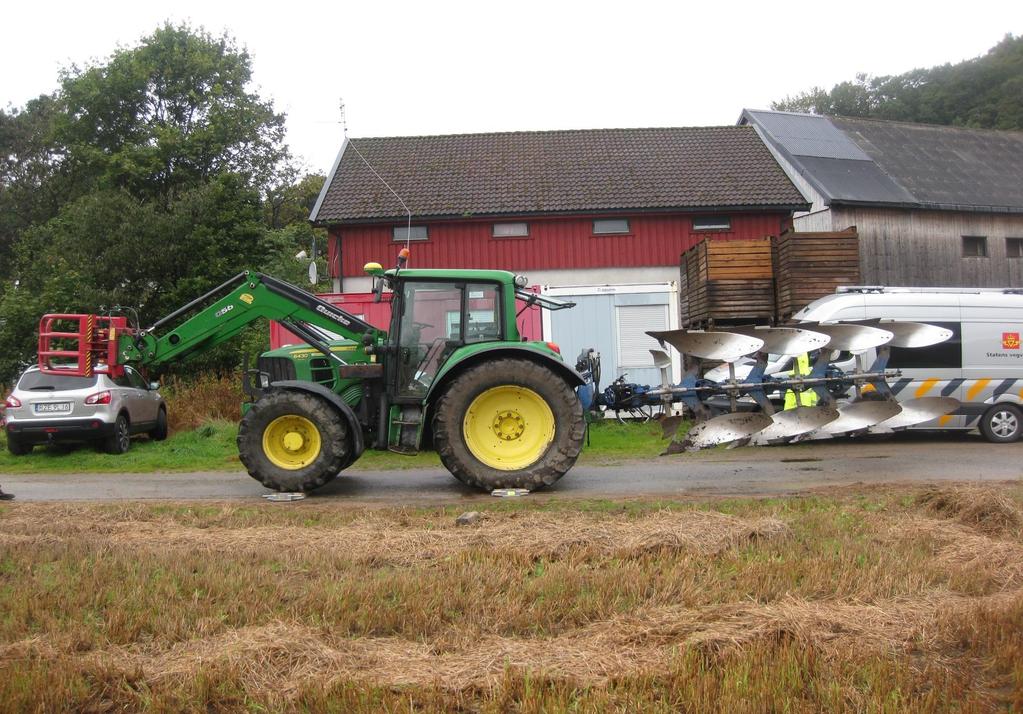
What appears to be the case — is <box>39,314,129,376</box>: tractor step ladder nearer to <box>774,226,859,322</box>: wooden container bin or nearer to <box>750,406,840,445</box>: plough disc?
<box>750,406,840,445</box>: plough disc

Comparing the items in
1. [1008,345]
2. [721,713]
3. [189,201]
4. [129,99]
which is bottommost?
[721,713]

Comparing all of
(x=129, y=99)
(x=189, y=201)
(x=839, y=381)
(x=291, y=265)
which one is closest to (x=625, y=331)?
(x=839, y=381)

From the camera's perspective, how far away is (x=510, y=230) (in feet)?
70.9

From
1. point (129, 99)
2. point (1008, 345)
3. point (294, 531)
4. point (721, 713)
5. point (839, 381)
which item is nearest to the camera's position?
point (721, 713)

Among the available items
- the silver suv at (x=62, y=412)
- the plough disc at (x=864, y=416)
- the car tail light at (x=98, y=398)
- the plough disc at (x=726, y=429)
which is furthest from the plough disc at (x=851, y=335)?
the car tail light at (x=98, y=398)

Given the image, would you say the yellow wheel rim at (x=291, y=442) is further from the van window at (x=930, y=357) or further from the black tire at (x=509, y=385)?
the van window at (x=930, y=357)

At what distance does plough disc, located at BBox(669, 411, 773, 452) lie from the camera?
404 inches

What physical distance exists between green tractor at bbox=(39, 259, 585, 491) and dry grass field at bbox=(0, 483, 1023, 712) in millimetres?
2009

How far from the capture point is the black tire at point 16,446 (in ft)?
45.1

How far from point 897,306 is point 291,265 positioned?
16.0 metres

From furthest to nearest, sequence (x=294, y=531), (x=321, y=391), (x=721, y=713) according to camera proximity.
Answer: (x=321, y=391), (x=294, y=531), (x=721, y=713)

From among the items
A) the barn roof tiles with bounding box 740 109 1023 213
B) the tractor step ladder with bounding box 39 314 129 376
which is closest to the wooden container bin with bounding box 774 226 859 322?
the barn roof tiles with bounding box 740 109 1023 213

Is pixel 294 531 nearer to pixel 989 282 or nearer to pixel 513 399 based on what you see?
pixel 513 399

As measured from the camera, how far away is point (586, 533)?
20.6 feet
